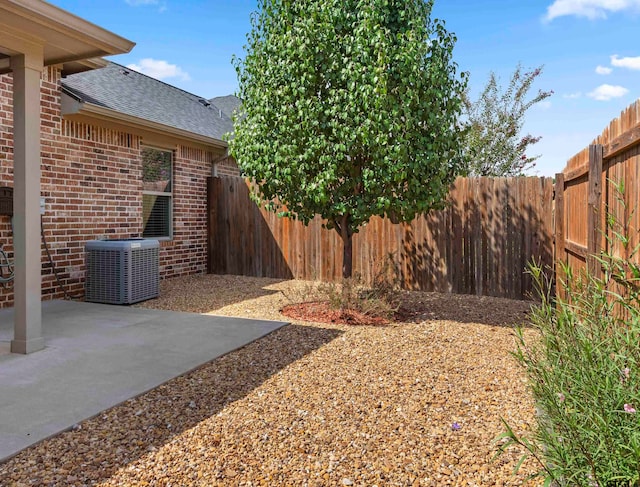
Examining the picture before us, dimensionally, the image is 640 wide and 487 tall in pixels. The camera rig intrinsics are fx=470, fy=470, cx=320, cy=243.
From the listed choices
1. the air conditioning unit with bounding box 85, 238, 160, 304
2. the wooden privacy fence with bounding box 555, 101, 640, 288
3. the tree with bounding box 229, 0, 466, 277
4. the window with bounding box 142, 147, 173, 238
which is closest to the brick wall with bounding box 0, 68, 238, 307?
the window with bounding box 142, 147, 173, 238

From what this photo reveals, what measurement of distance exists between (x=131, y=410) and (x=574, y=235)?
17.4 feet

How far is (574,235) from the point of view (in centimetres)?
583

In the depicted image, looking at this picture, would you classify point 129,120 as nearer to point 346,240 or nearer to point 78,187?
point 78,187

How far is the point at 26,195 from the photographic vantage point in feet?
13.5

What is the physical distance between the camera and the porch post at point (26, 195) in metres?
4.09

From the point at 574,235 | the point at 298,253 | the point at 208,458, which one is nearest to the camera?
the point at 208,458

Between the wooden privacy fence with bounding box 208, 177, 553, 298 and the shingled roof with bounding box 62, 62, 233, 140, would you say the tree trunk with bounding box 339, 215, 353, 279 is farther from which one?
the shingled roof with bounding box 62, 62, 233, 140

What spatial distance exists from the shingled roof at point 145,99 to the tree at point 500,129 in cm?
728

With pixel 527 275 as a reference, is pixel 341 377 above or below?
below

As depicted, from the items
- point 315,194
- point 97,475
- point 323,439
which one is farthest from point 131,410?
point 315,194

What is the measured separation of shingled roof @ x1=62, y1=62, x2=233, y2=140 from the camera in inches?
315

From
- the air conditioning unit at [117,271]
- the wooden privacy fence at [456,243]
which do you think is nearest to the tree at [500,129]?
the wooden privacy fence at [456,243]

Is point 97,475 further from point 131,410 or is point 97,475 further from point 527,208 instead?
point 527,208

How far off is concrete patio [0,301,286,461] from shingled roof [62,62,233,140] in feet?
11.1
